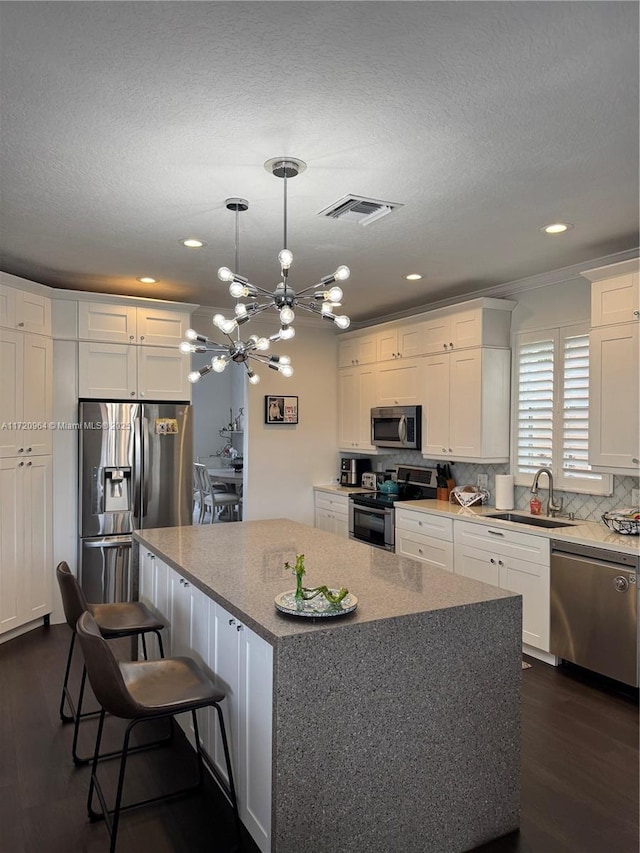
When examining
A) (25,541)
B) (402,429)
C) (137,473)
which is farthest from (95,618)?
(402,429)

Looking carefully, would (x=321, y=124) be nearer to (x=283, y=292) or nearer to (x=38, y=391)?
(x=283, y=292)

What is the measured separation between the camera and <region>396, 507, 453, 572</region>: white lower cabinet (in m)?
4.68

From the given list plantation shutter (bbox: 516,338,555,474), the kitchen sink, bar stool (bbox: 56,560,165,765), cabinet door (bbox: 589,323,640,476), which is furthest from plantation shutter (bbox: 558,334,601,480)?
bar stool (bbox: 56,560,165,765)

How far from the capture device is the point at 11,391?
432 centimetres

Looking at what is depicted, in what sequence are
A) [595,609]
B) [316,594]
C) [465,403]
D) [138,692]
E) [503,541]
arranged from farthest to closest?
1. [465,403]
2. [503,541]
3. [595,609]
4. [138,692]
5. [316,594]

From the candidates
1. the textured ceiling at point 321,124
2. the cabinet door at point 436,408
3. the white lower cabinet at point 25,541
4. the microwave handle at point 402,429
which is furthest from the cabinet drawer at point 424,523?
the white lower cabinet at point 25,541

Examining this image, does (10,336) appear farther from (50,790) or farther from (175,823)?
(175,823)

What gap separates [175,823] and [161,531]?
1.63 meters

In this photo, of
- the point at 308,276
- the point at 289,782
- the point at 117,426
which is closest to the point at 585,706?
the point at 289,782

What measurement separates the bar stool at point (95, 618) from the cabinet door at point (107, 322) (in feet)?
8.18

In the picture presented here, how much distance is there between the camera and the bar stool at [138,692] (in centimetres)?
202

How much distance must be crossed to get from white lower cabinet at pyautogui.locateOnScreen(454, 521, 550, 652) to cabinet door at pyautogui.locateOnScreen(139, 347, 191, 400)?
8.70 ft

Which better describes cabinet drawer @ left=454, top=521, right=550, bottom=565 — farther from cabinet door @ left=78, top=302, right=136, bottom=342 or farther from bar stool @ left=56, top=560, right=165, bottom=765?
cabinet door @ left=78, top=302, right=136, bottom=342

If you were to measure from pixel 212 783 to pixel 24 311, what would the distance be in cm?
342
